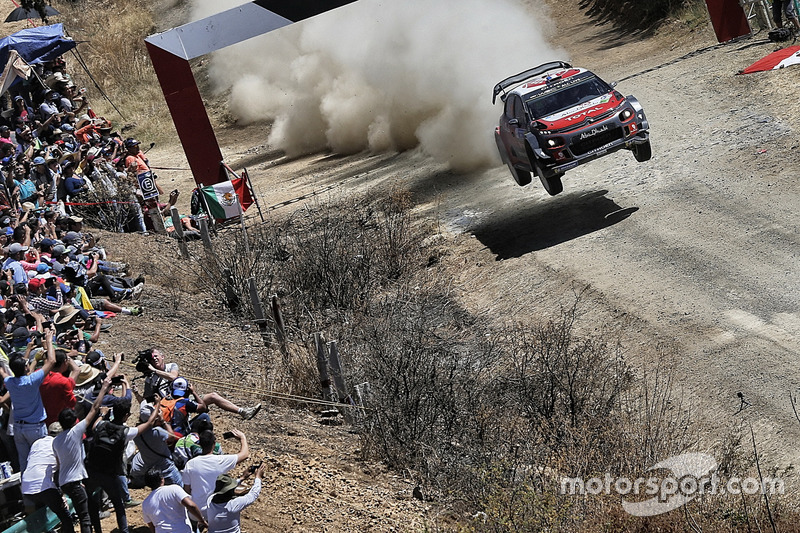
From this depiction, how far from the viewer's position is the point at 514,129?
16469mm

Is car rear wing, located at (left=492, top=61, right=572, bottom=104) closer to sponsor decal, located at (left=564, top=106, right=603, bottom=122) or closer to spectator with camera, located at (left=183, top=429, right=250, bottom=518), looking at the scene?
sponsor decal, located at (left=564, top=106, right=603, bottom=122)

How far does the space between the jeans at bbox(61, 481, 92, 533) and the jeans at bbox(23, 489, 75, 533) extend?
0.28 ft

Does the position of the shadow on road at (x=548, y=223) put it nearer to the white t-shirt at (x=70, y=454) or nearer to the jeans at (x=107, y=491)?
the jeans at (x=107, y=491)

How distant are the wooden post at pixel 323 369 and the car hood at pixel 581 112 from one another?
20.5 ft

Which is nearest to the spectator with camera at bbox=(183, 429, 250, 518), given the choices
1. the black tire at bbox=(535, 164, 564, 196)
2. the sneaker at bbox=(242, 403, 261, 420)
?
the sneaker at bbox=(242, 403, 261, 420)

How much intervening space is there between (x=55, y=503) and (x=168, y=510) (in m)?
1.31

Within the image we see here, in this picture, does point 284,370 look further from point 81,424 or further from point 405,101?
point 405,101

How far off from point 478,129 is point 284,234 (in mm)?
5326

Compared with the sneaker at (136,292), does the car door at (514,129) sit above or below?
above

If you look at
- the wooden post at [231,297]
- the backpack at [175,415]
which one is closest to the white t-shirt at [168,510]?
the backpack at [175,415]

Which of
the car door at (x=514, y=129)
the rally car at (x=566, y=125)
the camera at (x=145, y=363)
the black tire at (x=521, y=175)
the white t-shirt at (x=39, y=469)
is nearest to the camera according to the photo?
the white t-shirt at (x=39, y=469)

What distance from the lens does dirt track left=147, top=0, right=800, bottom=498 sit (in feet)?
34.0

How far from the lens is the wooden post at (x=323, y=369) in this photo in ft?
36.8

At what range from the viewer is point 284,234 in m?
19.2
